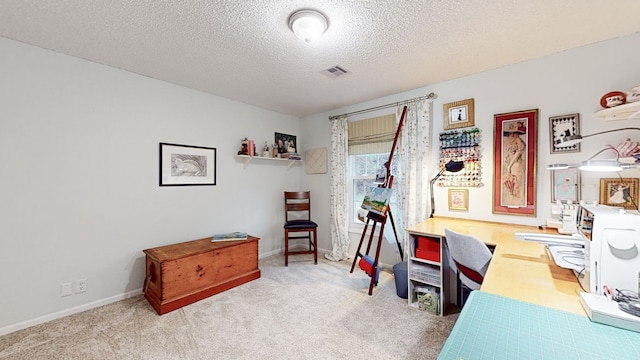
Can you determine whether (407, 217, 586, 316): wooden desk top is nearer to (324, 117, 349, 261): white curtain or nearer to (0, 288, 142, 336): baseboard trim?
(324, 117, 349, 261): white curtain

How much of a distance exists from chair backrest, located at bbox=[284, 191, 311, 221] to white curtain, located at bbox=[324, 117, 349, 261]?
0.49 metres

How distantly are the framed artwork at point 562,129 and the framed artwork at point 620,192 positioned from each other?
0.34 meters

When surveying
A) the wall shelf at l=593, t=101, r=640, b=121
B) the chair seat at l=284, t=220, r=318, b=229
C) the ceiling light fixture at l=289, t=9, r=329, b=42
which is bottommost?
the chair seat at l=284, t=220, r=318, b=229

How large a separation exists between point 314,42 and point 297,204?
101 inches

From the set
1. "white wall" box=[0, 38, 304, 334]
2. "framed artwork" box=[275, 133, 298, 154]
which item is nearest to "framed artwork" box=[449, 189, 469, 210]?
"framed artwork" box=[275, 133, 298, 154]

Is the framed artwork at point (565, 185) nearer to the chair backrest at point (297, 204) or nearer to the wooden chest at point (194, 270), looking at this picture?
the chair backrest at point (297, 204)

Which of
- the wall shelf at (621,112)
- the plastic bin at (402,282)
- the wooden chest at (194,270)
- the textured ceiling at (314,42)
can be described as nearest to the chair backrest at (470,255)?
the plastic bin at (402,282)

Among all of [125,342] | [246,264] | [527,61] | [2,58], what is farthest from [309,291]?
[2,58]

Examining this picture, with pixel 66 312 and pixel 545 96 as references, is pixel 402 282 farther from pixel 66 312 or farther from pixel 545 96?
pixel 66 312

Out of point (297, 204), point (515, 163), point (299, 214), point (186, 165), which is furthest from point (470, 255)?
point (186, 165)

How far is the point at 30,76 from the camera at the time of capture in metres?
2.04

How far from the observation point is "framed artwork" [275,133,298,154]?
4.02 metres

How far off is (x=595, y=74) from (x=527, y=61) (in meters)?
0.49

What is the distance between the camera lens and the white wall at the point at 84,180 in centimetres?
199
